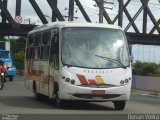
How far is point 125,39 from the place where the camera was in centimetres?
2027

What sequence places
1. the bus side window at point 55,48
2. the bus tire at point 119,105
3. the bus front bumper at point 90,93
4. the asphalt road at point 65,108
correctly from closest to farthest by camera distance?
the asphalt road at point 65,108 < the bus front bumper at point 90,93 < the bus side window at point 55,48 < the bus tire at point 119,105

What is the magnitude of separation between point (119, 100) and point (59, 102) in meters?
1.99

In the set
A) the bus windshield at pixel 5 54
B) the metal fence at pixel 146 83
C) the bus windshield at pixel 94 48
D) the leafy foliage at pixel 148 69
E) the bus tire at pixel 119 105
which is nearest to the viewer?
the bus windshield at pixel 94 48

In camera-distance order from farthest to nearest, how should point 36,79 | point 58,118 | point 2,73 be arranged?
point 2,73, point 36,79, point 58,118

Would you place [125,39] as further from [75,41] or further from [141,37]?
[141,37]

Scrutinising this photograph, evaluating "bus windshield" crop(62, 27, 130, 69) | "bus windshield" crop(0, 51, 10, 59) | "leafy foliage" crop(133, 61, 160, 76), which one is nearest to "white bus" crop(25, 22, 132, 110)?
"bus windshield" crop(62, 27, 130, 69)

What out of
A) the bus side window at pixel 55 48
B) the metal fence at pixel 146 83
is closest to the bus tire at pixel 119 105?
the bus side window at pixel 55 48

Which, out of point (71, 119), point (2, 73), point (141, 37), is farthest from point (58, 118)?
point (141, 37)

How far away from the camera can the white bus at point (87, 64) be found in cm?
1900

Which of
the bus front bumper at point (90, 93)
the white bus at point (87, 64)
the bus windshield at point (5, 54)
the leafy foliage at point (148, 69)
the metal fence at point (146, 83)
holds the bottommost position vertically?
the leafy foliage at point (148, 69)

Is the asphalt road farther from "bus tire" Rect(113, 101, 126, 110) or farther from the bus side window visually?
the bus side window

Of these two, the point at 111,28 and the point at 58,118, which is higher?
the point at 111,28

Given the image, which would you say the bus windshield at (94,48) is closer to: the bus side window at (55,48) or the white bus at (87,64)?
the white bus at (87,64)

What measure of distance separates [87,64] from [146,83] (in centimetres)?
2994
